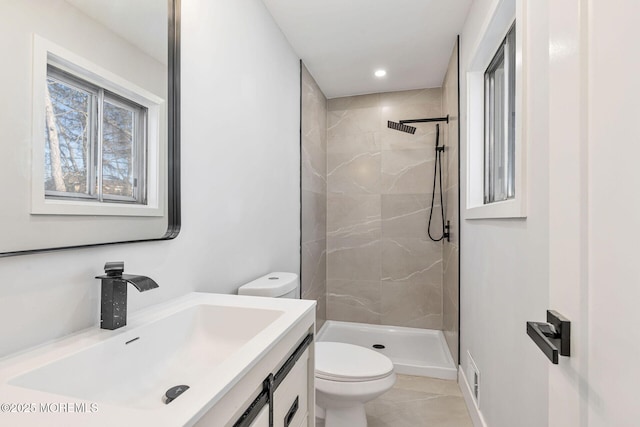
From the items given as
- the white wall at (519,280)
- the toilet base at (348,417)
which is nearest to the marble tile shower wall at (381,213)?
the white wall at (519,280)

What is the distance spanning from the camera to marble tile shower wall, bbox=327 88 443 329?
3.17 metres

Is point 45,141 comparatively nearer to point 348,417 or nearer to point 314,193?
point 348,417

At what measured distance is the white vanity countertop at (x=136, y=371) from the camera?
0.49 m

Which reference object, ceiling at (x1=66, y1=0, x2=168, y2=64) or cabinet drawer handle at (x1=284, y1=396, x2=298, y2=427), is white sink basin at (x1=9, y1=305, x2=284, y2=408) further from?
ceiling at (x1=66, y1=0, x2=168, y2=64)

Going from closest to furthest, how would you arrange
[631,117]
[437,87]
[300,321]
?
[631,117]
[300,321]
[437,87]

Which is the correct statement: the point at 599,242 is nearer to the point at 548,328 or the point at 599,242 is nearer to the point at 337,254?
the point at 548,328

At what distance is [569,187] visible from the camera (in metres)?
0.56

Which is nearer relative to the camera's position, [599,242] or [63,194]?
[599,242]

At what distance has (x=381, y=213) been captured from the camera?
10.8 feet

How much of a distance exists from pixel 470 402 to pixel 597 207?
193 cm

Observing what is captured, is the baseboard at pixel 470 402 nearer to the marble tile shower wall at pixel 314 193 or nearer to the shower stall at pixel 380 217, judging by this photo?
the shower stall at pixel 380 217

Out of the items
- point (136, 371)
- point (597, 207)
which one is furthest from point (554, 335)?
point (136, 371)

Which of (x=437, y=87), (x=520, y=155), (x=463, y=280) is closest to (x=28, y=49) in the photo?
(x=520, y=155)

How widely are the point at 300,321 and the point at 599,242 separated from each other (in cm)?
80
